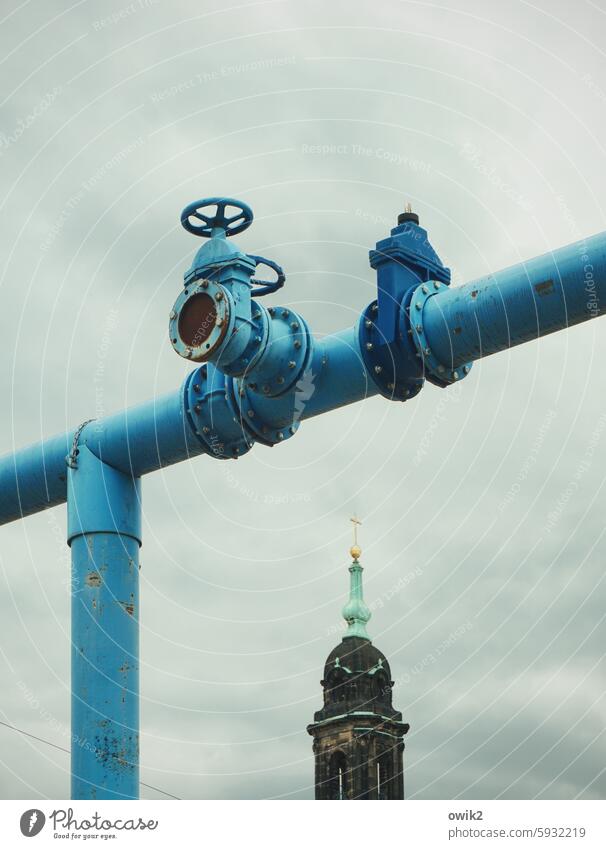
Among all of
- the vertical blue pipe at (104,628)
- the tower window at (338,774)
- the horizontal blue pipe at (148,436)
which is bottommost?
the vertical blue pipe at (104,628)

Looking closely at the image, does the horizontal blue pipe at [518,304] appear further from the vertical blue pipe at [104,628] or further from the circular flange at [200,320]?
the vertical blue pipe at [104,628]

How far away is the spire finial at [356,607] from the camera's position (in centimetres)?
6619

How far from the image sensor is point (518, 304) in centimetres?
1136

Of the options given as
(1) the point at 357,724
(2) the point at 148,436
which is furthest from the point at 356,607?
(2) the point at 148,436

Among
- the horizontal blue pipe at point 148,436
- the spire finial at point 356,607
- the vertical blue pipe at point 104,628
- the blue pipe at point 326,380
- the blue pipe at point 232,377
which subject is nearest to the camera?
the blue pipe at point 326,380

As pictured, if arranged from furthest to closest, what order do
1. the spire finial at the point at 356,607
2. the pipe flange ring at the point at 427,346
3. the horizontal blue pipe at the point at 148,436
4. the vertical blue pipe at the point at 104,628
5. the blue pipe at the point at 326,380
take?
the spire finial at the point at 356,607, the vertical blue pipe at the point at 104,628, the horizontal blue pipe at the point at 148,436, the pipe flange ring at the point at 427,346, the blue pipe at the point at 326,380

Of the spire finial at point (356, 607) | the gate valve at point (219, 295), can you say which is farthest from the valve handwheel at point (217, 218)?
the spire finial at point (356, 607)

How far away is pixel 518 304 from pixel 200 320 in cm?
225

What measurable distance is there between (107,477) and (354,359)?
2825 mm

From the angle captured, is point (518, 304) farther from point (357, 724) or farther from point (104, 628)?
point (357, 724)

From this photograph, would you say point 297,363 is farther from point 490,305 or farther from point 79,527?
point 79,527

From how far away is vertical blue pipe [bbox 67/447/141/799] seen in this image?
12.9 meters

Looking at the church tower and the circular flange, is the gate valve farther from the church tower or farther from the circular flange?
the church tower

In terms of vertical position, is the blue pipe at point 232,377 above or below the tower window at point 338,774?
below
